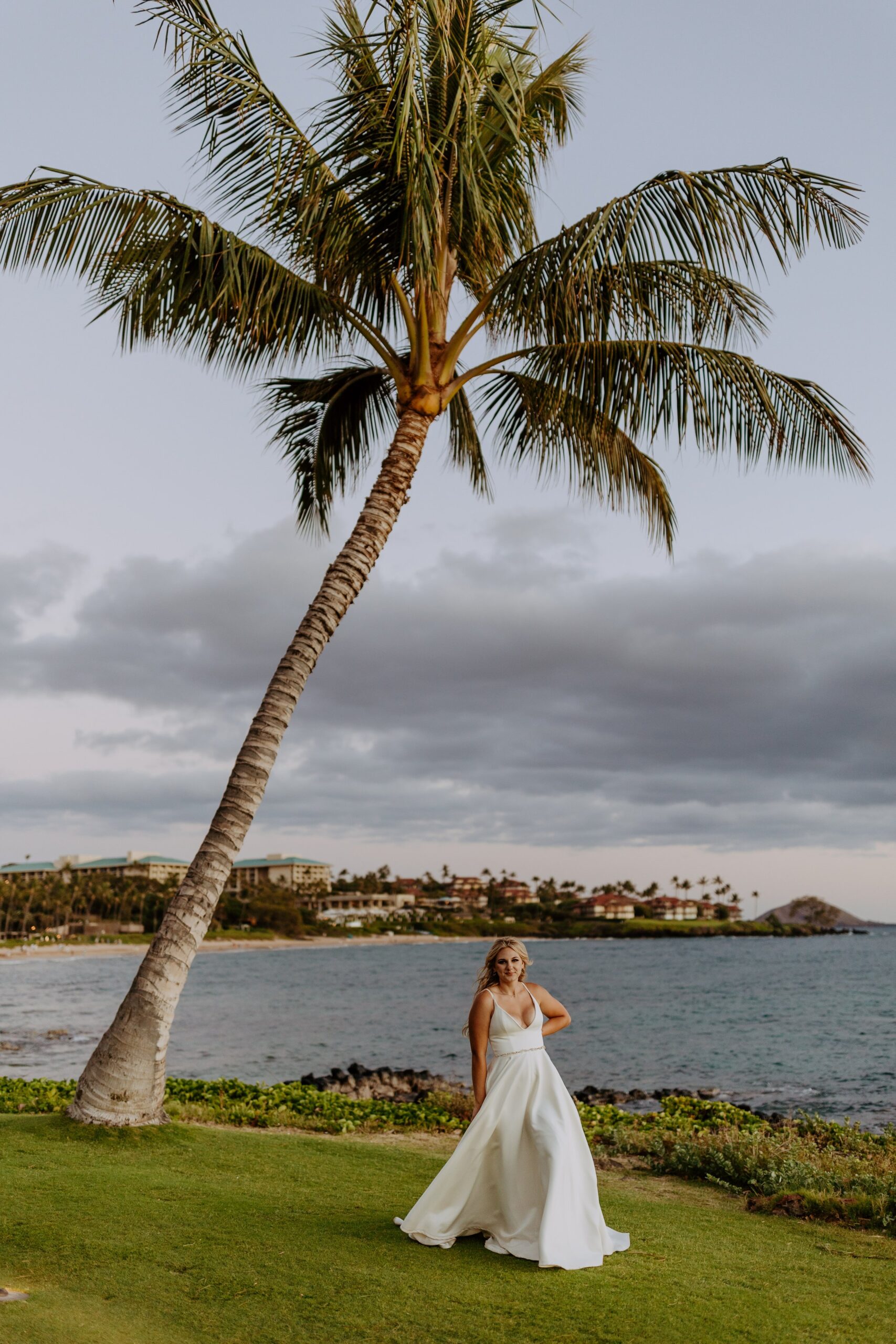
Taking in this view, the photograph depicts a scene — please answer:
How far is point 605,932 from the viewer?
173250mm

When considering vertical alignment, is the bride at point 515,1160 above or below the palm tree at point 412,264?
below

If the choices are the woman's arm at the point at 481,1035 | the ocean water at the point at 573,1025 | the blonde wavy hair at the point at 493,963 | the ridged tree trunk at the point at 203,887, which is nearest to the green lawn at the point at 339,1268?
the ridged tree trunk at the point at 203,887

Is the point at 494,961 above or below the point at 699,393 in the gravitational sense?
below

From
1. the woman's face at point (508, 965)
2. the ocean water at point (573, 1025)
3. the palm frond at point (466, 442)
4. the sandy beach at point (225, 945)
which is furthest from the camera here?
the sandy beach at point (225, 945)

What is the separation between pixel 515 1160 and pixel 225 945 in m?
127

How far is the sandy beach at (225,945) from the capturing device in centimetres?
9975

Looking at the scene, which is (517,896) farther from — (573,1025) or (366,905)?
(573,1025)

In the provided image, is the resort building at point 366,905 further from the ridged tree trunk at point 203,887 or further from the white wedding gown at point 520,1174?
the white wedding gown at point 520,1174

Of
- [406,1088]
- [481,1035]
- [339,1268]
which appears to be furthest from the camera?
[406,1088]

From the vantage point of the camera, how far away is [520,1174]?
18.4 ft

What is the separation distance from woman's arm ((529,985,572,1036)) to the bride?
8.4 inches

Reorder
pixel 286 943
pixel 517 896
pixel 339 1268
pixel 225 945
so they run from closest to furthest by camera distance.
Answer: pixel 339 1268 → pixel 225 945 → pixel 286 943 → pixel 517 896

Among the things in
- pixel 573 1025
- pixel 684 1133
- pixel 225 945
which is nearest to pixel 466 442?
pixel 684 1133

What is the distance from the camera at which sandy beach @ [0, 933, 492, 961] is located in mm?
99750
